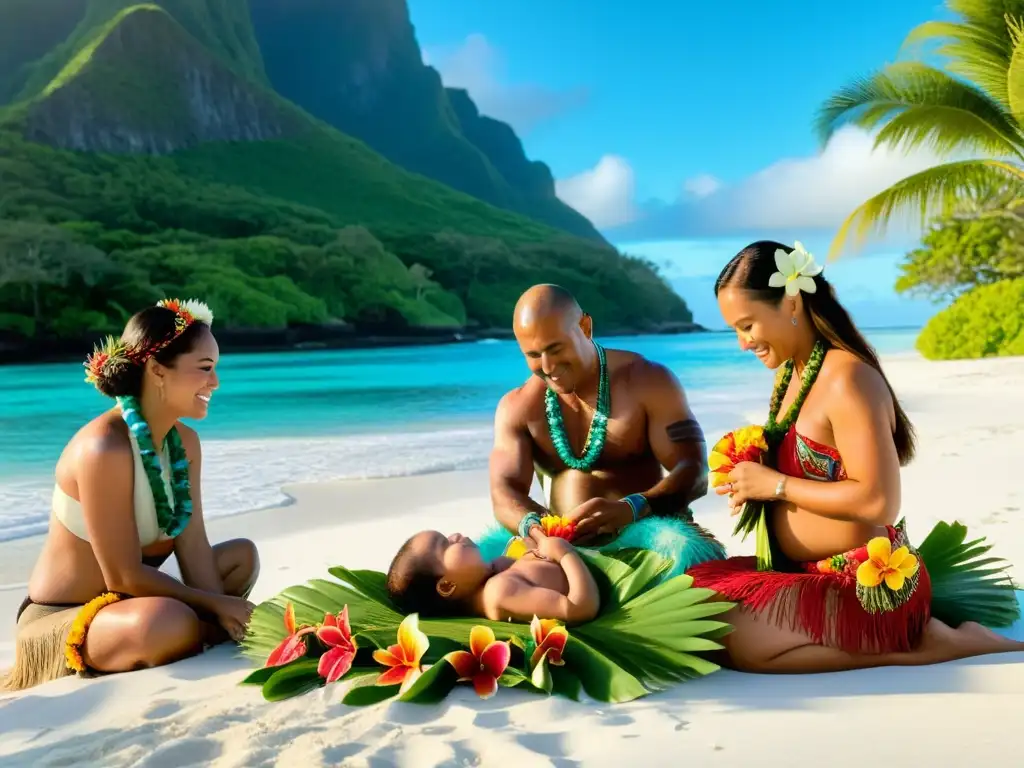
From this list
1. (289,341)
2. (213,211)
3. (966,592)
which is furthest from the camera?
(213,211)

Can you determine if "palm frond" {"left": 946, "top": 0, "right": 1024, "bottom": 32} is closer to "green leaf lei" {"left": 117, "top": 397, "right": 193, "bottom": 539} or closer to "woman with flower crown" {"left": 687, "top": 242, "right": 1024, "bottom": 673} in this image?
"woman with flower crown" {"left": 687, "top": 242, "right": 1024, "bottom": 673}

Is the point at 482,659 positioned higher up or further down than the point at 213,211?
further down

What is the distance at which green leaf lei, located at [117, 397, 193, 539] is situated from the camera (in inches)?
135

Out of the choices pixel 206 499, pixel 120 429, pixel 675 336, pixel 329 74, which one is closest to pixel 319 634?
pixel 120 429

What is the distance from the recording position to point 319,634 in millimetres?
3139

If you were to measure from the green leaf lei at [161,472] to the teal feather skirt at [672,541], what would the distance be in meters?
1.43

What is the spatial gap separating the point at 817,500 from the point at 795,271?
0.71m

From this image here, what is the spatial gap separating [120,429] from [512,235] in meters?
81.9

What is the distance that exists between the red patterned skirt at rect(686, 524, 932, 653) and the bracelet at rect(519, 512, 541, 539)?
30.2 inches

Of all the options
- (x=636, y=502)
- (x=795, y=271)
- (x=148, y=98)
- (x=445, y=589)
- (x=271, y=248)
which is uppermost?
(x=148, y=98)

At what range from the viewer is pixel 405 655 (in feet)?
9.92

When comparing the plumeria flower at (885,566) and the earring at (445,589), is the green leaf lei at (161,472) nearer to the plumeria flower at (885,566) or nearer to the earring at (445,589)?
the earring at (445,589)

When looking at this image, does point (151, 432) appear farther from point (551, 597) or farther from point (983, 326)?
point (983, 326)

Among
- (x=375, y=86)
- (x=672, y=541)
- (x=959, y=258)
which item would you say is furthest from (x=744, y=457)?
(x=375, y=86)
